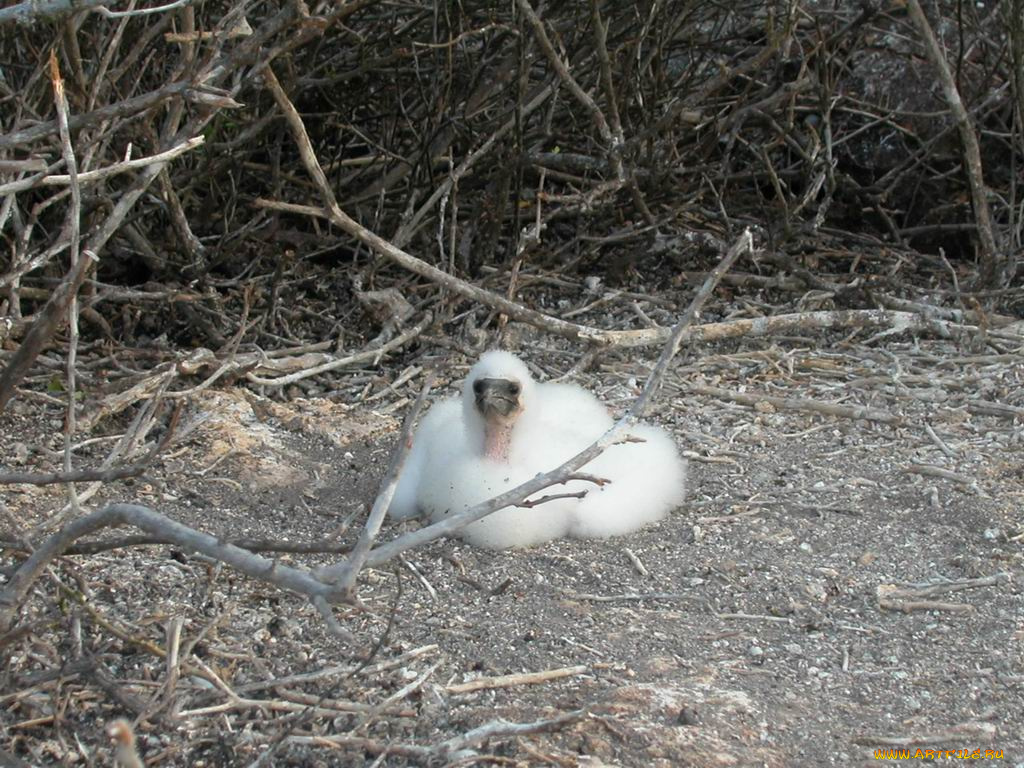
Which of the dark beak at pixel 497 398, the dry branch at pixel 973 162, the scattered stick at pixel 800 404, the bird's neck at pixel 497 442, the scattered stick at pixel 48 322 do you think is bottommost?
the bird's neck at pixel 497 442

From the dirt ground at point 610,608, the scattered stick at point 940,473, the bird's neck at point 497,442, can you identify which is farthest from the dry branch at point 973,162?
the bird's neck at point 497,442

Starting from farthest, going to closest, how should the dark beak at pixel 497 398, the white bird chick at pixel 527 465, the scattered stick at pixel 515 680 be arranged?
the dark beak at pixel 497 398, the white bird chick at pixel 527 465, the scattered stick at pixel 515 680

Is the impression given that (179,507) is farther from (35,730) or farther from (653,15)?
(653,15)

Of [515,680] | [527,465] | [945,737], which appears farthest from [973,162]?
[515,680]

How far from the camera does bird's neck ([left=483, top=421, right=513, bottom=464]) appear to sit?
3645mm

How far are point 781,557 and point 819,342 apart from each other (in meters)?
1.67

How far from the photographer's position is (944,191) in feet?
20.1

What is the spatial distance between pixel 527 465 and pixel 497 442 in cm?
11

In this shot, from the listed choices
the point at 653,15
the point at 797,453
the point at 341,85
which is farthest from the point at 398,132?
the point at 797,453

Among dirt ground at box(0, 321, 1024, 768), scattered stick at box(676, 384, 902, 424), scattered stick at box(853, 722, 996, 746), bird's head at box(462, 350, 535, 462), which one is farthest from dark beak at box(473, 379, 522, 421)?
scattered stick at box(853, 722, 996, 746)

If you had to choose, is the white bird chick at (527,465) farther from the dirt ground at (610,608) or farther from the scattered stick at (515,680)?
the scattered stick at (515,680)

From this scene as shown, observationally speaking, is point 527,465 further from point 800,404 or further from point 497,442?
point 800,404

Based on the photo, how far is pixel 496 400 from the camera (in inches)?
140

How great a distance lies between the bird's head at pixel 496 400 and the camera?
3586 millimetres
